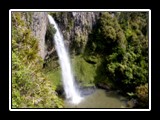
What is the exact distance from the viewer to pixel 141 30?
6.65 m

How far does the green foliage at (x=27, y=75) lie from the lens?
14.1ft

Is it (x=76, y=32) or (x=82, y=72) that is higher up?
(x=76, y=32)

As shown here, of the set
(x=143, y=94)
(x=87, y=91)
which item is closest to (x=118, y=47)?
(x=87, y=91)

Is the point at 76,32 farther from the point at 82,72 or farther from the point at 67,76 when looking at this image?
→ the point at 67,76

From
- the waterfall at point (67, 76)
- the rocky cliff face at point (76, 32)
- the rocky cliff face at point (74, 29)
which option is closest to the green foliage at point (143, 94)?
the waterfall at point (67, 76)

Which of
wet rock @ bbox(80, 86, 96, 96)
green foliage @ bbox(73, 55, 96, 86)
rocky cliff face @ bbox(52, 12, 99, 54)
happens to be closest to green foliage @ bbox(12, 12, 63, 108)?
wet rock @ bbox(80, 86, 96, 96)

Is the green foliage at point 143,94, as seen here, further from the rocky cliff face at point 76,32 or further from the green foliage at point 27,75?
the rocky cliff face at point 76,32

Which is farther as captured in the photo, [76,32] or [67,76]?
[76,32]

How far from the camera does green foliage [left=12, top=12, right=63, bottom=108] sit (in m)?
4.31

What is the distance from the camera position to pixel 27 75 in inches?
179

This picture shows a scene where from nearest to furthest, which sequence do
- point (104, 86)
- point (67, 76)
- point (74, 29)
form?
point (67, 76)
point (104, 86)
point (74, 29)

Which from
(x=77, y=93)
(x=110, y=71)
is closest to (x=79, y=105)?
(x=77, y=93)

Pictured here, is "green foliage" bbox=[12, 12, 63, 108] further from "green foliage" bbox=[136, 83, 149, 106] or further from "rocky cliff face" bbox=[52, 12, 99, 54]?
"rocky cliff face" bbox=[52, 12, 99, 54]
